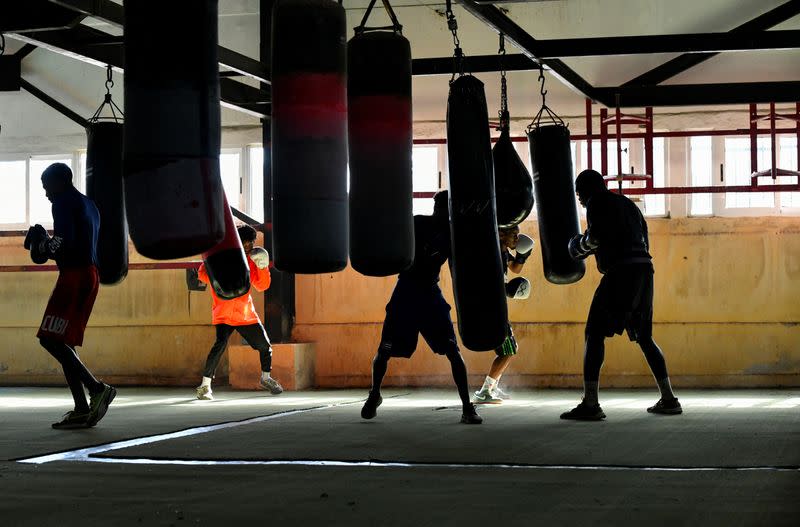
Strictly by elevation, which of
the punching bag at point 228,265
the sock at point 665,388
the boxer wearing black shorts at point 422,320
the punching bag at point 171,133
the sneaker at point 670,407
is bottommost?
the sneaker at point 670,407

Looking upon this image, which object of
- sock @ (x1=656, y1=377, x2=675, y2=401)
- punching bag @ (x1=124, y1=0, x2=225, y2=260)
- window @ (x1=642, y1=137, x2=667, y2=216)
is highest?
window @ (x1=642, y1=137, x2=667, y2=216)

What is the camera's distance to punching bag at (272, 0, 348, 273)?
12.7 feet

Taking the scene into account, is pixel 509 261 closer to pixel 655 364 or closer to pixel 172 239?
pixel 655 364

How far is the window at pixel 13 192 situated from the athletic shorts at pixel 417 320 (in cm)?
698

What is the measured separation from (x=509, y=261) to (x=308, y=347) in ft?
11.9

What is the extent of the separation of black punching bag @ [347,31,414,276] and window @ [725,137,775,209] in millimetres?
7613

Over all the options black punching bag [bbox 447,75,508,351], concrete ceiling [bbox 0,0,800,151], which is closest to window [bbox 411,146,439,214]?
concrete ceiling [bbox 0,0,800,151]

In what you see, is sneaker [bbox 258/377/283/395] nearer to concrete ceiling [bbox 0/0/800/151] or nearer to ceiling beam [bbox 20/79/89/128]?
concrete ceiling [bbox 0/0/800/151]

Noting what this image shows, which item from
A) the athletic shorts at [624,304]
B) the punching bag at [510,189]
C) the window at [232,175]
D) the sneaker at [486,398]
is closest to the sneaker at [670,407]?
the athletic shorts at [624,304]

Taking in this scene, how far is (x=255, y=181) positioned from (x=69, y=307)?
552 cm

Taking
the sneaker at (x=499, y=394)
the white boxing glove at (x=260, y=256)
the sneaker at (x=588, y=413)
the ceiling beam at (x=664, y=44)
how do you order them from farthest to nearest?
the white boxing glove at (x=260, y=256), the sneaker at (x=499, y=394), the ceiling beam at (x=664, y=44), the sneaker at (x=588, y=413)

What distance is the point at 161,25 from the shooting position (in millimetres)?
3350

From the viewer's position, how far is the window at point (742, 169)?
11391mm

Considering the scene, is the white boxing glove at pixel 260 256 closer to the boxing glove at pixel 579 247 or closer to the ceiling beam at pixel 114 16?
the ceiling beam at pixel 114 16
